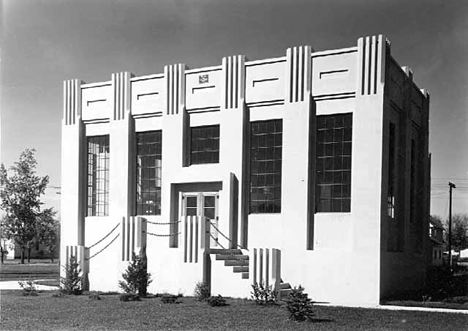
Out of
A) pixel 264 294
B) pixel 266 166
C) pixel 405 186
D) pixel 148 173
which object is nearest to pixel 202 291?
pixel 264 294

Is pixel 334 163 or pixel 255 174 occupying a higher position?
pixel 334 163

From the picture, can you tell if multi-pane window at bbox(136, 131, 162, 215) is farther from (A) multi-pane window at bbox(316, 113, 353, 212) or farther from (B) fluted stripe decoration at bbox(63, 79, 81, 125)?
(A) multi-pane window at bbox(316, 113, 353, 212)

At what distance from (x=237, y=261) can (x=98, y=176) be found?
8.24 metres

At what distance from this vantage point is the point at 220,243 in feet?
66.0

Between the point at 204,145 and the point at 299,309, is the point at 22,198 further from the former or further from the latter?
the point at 299,309

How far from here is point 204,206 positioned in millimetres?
20672

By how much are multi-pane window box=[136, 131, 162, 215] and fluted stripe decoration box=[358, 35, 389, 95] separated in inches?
341

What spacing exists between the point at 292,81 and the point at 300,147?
2.47 meters

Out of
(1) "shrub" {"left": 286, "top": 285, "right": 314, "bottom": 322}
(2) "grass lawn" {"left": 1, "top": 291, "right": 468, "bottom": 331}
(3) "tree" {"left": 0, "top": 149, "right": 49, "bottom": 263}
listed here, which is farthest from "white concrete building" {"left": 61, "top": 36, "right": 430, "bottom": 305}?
(3) "tree" {"left": 0, "top": 149, "right": 49, "bottom": 263}

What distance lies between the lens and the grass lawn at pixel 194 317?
12219mm

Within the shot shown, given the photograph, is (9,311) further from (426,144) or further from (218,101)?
(426,144)

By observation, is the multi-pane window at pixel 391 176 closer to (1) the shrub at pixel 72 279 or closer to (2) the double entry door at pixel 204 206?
(2) the double entry door at pixel 204 206

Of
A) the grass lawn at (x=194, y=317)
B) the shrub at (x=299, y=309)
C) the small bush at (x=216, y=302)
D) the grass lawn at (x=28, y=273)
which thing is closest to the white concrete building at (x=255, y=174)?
the small bush at (x=216, y=302)

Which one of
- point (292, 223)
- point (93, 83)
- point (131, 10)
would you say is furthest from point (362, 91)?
point (93, 83)
